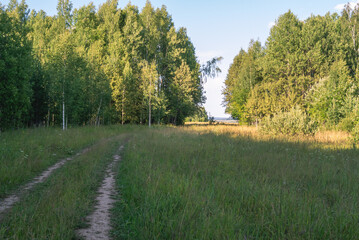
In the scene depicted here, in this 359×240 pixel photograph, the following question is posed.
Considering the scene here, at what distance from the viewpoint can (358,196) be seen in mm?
4887

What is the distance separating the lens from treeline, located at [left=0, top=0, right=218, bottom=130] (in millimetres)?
24844

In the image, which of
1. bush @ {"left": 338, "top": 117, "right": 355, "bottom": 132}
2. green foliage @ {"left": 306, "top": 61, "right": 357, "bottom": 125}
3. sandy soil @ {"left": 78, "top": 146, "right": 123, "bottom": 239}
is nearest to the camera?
sandy soil @ {"left": 78, "top": 146, "right": 123, "bottom": 239}

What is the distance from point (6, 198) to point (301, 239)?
21.2 feet

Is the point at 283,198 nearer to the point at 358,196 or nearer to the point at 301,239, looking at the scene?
the point at 301,239

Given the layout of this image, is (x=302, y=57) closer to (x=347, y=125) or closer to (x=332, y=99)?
(x=332, y=99)

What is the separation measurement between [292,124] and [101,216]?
1732 centimetres

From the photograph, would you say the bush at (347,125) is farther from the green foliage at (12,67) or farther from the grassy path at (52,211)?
the green foliage at (12,67)

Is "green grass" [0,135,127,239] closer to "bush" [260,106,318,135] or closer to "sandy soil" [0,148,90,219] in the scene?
"sandy soil" [0,148,90,219]

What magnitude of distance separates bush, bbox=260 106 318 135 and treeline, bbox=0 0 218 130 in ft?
72.5

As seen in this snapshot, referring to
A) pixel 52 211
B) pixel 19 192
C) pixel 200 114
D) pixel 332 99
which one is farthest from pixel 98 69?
pixel 52 211

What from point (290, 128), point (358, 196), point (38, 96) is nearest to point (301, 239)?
point (358, 196)

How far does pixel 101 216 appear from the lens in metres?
4.26

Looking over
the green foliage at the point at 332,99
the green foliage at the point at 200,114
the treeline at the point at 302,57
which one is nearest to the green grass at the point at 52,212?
the green foliage at the point at 332,99

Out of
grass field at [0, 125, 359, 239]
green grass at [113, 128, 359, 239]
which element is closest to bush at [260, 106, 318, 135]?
grass field at [0, 125, 359, 239]
